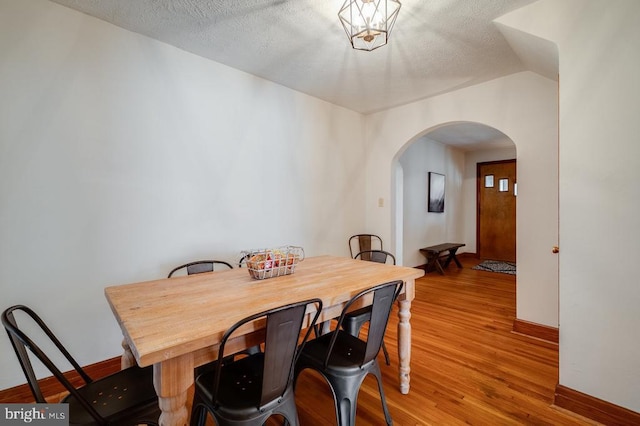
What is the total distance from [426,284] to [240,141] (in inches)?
137

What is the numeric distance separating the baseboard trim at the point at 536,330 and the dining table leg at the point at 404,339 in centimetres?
162

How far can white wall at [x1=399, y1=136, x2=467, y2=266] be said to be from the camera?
202 inches

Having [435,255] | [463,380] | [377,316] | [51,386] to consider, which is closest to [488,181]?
[435,255]

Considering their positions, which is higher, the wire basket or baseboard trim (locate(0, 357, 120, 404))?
the wire basket

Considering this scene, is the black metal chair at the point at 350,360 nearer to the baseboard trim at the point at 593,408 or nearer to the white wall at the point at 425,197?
the baseboard trim at the point at 593,408

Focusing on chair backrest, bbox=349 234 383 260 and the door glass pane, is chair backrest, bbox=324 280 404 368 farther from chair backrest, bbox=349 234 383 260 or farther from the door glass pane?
the door glass pane

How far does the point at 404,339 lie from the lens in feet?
5.87

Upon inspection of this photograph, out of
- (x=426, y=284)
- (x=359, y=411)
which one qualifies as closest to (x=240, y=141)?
(x=359, y=411)

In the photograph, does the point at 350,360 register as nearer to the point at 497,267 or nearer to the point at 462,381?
the point at 462,381

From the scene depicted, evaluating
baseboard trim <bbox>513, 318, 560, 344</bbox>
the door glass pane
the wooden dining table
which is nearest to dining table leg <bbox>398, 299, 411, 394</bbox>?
the wooden dining table

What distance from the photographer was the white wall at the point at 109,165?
1772mm

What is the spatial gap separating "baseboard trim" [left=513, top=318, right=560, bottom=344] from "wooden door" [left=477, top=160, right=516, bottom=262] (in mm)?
3838

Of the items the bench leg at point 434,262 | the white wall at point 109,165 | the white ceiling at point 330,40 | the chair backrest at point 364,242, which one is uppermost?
the white ceiling at point 330,40

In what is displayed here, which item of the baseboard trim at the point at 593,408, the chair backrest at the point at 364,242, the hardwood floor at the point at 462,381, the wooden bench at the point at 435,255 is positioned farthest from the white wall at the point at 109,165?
the wooden bench at the point at 435,255
